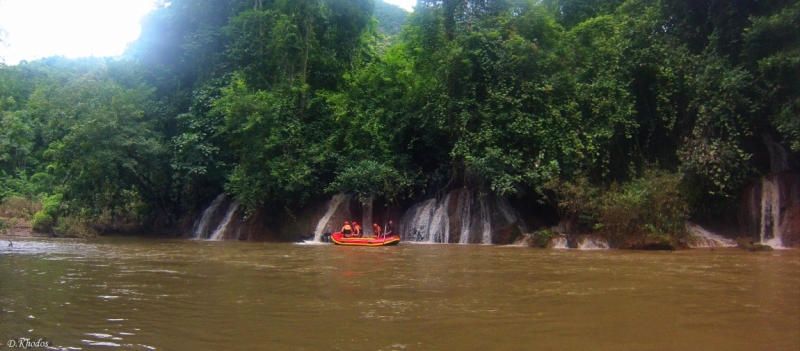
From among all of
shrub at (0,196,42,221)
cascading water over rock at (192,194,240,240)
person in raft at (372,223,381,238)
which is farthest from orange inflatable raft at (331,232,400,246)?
shrub at (0,196,42,221)

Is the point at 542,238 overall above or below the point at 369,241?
above

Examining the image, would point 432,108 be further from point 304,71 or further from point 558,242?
point 558,242

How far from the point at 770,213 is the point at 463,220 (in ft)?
31.0

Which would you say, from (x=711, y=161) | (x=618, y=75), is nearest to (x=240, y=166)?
(x=618, y=75)

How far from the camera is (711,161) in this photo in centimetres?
1709

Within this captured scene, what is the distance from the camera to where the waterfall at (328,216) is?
73.6 feet

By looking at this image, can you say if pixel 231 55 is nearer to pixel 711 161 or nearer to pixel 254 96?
pixel 254 96

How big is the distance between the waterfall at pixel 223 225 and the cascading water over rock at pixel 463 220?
27.1 ft

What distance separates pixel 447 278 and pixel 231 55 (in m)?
19.7

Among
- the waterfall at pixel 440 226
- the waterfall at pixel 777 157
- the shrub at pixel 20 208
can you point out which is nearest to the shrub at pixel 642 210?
the waterfall at pixel 777 157

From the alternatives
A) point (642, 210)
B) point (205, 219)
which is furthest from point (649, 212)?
point (205, 219)

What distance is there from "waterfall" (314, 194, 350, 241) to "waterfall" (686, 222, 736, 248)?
1239 centimetres

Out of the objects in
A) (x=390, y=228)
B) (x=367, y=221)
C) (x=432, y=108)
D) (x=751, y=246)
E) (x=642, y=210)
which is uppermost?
(x=432, y=108)

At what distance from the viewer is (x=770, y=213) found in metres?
17.1
